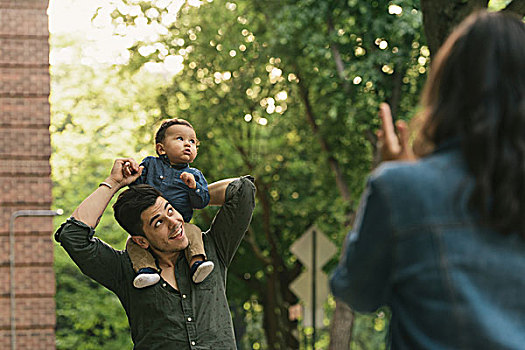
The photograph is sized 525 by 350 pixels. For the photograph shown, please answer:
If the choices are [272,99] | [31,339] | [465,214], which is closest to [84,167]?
[272,99]

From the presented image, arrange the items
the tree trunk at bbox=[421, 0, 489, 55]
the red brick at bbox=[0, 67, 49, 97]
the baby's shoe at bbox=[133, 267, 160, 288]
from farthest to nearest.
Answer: the red brick at bbox=[0, 67, 49, 97] < the tree trunk at bbox=[421, 0, 489, 55] < the baby's shoe at bbox=[133, 267, 160, 288]

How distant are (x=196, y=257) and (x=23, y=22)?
10.5 meters

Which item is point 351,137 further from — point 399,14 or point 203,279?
point 203,279

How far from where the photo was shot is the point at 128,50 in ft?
64.6

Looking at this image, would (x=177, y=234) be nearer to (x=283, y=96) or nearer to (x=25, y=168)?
(x=25, y=168)

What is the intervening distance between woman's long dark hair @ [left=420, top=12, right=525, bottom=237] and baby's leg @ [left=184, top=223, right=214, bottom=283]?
2.01 metres

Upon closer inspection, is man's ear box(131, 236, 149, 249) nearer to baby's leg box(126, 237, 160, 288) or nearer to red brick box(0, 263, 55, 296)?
baby's leg box(126, 237, 160, 288)

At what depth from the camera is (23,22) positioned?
13.9 meters

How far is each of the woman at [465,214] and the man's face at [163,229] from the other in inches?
78.8

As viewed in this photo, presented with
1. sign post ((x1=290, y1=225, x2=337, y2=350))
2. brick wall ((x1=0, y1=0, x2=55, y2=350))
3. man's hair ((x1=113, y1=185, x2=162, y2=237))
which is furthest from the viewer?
sign post ((x1=290, y1=225, x2=337, y2=350))

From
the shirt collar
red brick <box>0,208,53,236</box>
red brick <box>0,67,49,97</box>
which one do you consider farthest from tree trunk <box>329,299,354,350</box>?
the shirt collar

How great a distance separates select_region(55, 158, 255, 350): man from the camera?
13.5 ft

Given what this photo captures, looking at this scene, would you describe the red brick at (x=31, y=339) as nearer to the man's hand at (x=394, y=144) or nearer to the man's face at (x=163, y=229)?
the man's face at (x=163, y=229)

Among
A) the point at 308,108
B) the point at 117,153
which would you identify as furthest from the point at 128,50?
the point at 117,153
